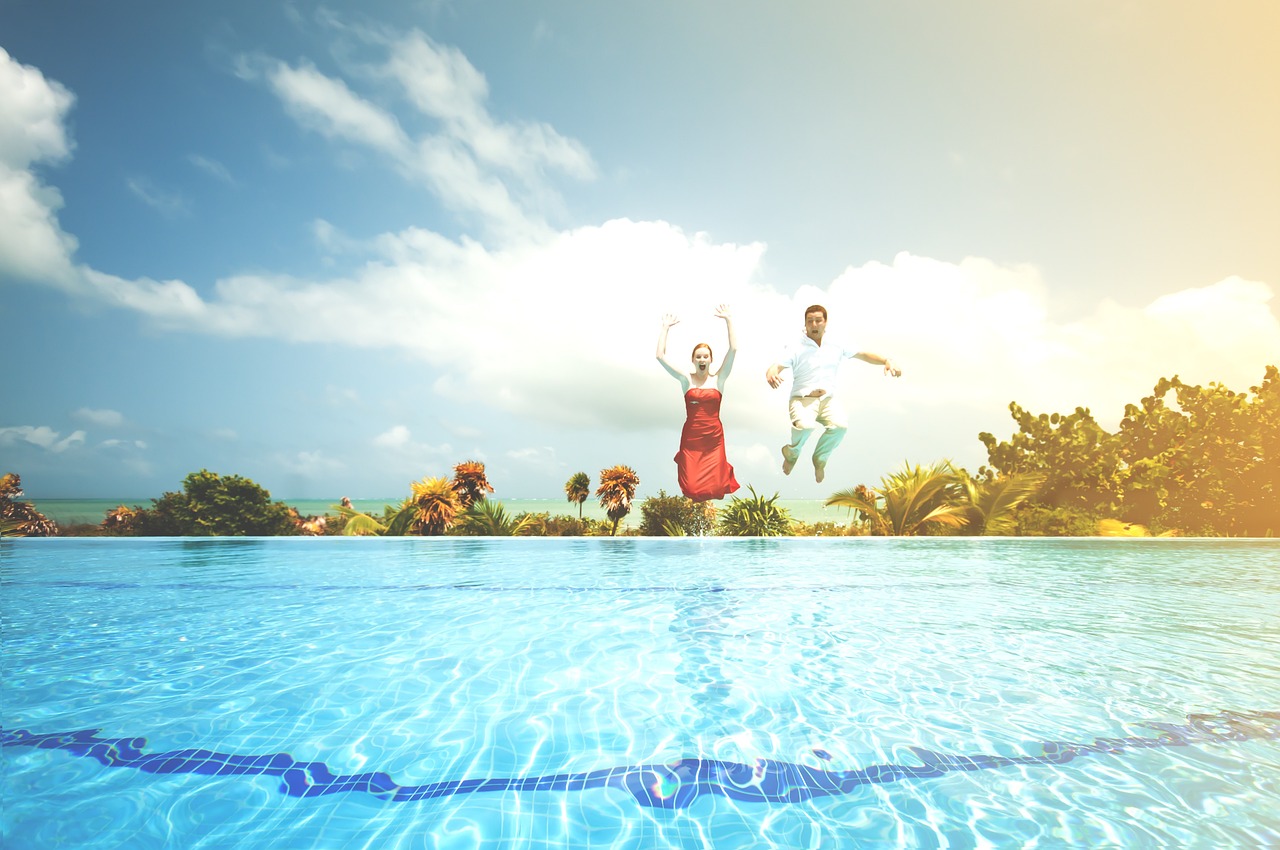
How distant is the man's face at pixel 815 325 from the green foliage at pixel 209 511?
43.5 feet

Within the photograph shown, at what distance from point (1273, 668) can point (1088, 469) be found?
12.1 meters

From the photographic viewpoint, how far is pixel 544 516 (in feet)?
52.0

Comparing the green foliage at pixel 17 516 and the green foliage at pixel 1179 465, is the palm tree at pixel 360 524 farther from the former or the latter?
the green foliage at pixel 1179 465

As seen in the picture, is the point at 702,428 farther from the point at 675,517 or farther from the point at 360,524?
the point at 360,524

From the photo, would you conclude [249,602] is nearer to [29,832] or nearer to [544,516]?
[29,832]

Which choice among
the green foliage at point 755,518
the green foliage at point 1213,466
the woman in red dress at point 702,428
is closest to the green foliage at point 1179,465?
the green foliage at point 1213,466

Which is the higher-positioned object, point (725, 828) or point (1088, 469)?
point (1088, 469)

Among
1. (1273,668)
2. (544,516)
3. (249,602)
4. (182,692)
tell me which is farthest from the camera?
(544,516)

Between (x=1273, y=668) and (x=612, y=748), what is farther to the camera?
(x=1273, y=668)

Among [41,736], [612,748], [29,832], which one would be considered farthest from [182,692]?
[612,748]

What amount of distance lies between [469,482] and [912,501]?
10582 millimetres

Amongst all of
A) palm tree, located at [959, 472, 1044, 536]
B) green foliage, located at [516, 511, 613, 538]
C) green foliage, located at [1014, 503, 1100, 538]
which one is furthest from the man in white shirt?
green foliage, located at [516, 511, 613, 538]

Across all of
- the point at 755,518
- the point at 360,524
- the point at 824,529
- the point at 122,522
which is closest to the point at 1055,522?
the point at 824,529

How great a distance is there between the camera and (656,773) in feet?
6.88
